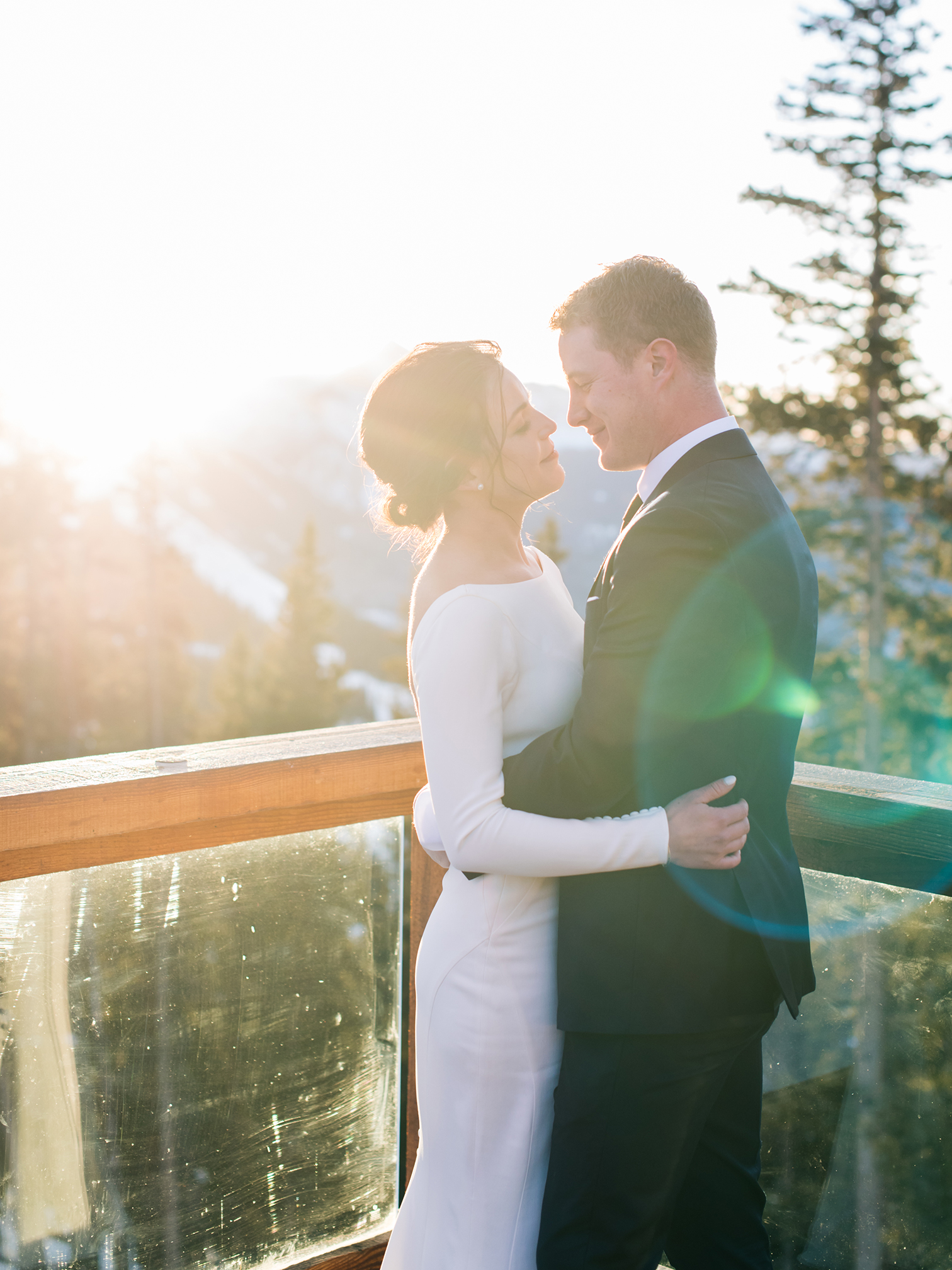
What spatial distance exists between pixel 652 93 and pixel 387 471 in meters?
44.3

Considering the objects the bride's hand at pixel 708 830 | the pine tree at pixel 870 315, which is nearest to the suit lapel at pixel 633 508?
the bride's hand at pixel 708 830

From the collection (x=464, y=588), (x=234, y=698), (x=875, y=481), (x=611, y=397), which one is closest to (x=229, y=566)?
(x=234, y=698)

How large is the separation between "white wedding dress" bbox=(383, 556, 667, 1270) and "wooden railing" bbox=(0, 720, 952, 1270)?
0.33 m

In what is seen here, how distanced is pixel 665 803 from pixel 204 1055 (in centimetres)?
103

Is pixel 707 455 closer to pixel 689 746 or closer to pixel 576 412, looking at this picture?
A: pixel 576 412

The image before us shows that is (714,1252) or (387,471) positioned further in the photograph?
(387,471)

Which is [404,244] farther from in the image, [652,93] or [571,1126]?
[571,1126]

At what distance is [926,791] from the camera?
1767mm

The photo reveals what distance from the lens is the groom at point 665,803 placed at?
1.57 m

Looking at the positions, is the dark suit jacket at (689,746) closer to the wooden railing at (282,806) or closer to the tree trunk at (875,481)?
the wooden railing at (282,806)

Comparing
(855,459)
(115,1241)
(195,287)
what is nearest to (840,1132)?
(115,1241)

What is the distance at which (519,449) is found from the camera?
2.06 m

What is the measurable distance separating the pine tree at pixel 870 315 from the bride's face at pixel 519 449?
24.8 meters

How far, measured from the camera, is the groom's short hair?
1.95 m
